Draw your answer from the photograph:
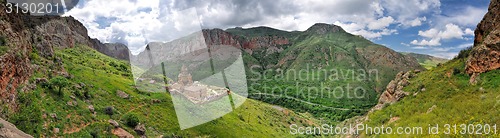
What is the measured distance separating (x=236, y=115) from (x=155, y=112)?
94.1ft

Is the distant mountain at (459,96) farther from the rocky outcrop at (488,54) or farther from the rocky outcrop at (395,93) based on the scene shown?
the rocky outcrop at (395,93)

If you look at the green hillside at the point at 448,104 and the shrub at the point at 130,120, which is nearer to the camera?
the green hillside at the point at 448,104

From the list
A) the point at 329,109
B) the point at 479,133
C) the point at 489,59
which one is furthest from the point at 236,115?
the point at 329,109

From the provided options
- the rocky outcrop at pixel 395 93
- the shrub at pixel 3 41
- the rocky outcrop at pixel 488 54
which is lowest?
the rocky outcrop at pixel 395 93

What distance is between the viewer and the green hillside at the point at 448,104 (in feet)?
93.4

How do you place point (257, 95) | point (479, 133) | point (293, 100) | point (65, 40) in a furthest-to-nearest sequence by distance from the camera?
point (257, 95) → point (293, 100) → point (65, 40) → point (479, 133)

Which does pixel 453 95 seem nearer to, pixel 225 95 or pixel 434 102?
pixel 434 102

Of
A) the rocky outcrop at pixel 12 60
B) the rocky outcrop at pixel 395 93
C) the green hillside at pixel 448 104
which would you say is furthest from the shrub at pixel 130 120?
the rocky outcrop at pixel 395 93

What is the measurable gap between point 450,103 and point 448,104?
305 millimetres

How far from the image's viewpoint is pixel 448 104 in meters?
34.7

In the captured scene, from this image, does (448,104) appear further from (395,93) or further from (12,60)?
(12,60)

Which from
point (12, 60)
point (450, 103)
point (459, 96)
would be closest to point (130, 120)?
point (12, 60)

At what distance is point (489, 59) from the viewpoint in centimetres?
3716

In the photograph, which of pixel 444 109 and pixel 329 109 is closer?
pixel 444 109
